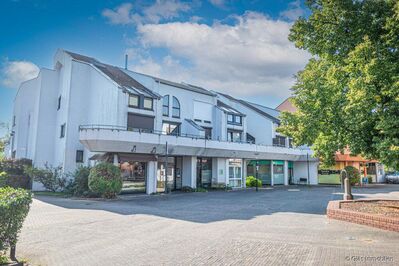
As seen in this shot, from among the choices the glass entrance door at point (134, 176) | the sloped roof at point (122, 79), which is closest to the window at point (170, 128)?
the sloped roof at point (122, 79)

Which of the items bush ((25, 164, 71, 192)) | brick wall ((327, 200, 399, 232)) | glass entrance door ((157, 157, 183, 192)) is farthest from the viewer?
glass entrance door ((157, 157, 183, 192))

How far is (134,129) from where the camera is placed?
73.2ft

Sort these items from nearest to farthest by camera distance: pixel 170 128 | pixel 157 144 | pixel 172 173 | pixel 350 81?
pixel 350 81 → pixel 157 144 → pixel 172 173 → pixel 170 128

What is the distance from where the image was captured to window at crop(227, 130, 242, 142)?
33.2 meters

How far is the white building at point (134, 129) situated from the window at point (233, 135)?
12 centimetres

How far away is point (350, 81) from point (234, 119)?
24139 mm

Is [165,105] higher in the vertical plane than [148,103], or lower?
higher

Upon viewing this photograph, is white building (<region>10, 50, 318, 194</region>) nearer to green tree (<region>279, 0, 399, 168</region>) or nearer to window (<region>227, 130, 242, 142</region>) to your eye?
window (<region>227, 130, 242, 142</region>)

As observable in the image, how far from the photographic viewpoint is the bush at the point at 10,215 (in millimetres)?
5480

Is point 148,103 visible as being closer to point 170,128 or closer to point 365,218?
point 170,128

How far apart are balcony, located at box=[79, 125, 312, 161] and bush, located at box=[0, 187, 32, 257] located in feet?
48.2

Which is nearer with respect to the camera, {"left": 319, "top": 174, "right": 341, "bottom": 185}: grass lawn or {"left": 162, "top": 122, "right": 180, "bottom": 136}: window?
{"left": 162, "top": 122, "right": 180, "bottom": 136}: window

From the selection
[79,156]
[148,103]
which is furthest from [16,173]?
[148,103]

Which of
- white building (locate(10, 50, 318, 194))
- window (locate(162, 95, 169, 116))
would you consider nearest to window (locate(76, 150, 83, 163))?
white building (locate(10, 50, 318, 194))
